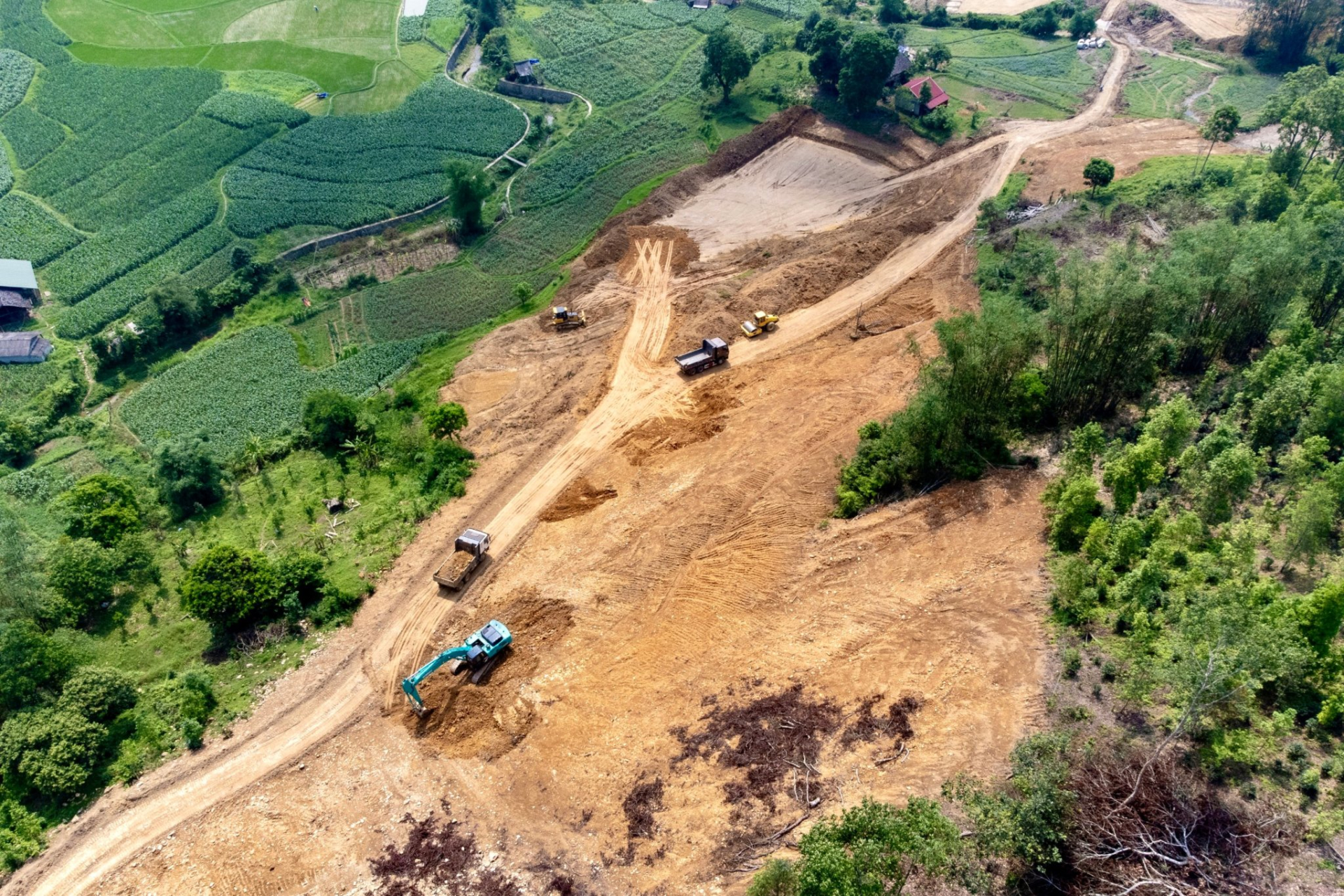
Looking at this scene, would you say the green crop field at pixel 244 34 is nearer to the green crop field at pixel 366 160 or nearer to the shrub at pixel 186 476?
the green crop field at pixel 366 160

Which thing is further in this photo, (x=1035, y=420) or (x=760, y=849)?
(x=1035, y=420)

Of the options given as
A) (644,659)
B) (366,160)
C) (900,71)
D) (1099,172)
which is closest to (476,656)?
(644,659)

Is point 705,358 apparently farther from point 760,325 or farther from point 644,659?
point 644,659

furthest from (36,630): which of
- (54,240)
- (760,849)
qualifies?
(54,240)

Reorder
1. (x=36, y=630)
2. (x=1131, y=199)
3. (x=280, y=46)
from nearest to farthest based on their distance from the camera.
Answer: (x=36, y=630), (x=1131, y=199), (x=280, y=46)

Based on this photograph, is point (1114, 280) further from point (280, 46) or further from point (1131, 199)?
point (280, 46)
